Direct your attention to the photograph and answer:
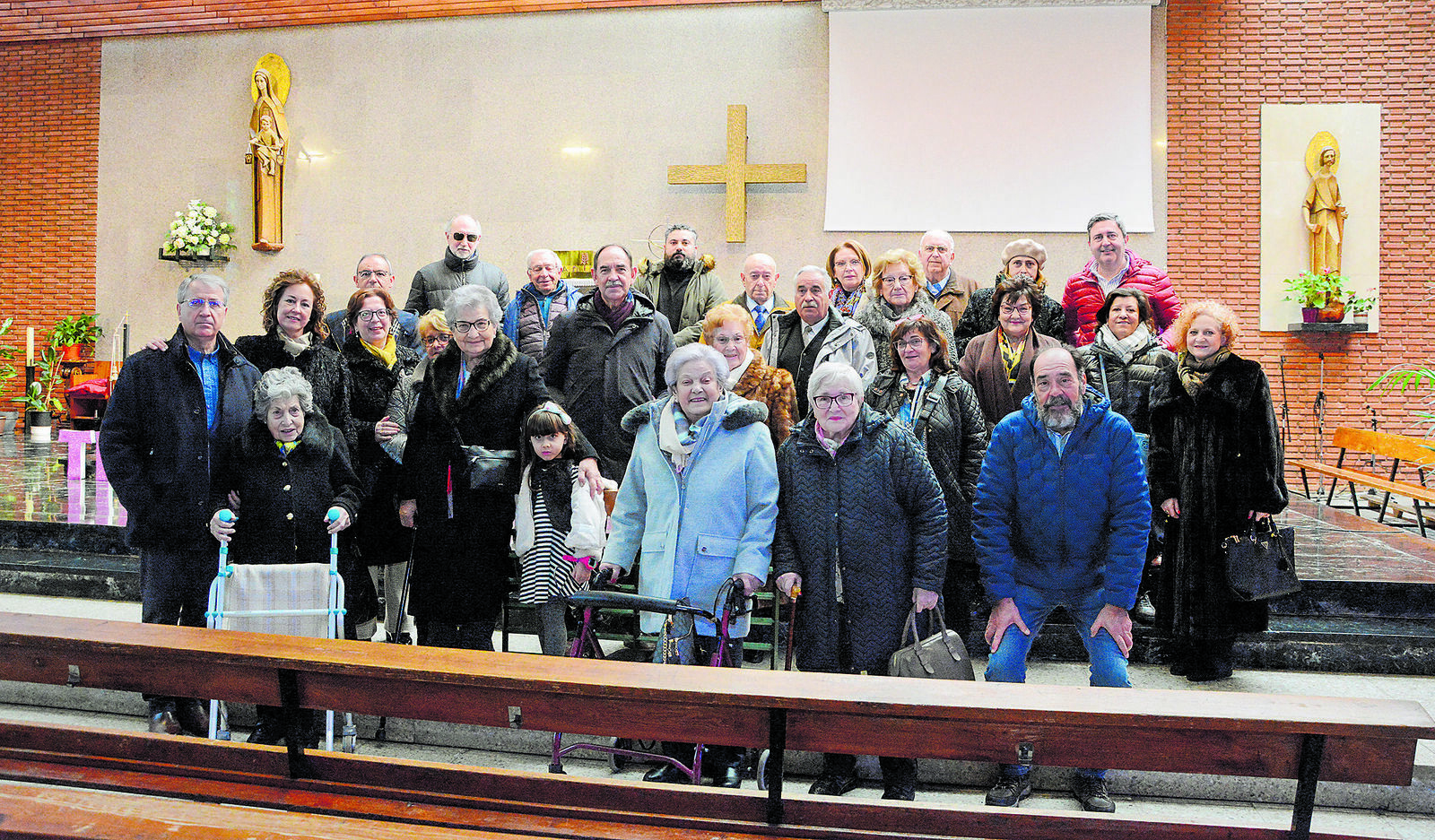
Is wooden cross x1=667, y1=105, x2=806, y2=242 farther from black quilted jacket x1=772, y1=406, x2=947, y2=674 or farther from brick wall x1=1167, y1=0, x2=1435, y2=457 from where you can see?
black quilted jacket x1=772, y1=406, x2=947, y2=674

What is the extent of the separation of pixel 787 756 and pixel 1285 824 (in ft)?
5.00

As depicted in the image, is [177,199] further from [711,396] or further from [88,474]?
[711,396]

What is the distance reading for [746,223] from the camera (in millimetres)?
9750

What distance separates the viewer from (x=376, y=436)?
3.78 metres

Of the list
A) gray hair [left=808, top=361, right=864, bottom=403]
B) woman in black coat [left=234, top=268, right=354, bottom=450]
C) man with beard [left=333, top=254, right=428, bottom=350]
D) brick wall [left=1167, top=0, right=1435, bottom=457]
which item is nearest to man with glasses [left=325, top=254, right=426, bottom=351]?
man with beard [left=333, top=254, right=428, bottom=350]

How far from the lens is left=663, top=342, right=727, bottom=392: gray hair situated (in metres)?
3.16

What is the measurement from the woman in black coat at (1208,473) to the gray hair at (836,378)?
1526 mm

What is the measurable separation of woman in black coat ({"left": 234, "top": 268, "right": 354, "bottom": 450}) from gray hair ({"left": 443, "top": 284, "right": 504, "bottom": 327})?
1.94 ft

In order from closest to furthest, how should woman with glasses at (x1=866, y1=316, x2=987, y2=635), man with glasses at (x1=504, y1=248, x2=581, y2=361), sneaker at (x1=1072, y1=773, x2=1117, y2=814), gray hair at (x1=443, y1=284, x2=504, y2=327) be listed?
sneaker at (x1=1072, y1=773, x2=1117, y2=814) < gray hair at (x1=443, y1=284, x2=504, y2=327) < woman with glasses at (x1=866, y1=316, x2=987, y2=635) < man with glasses at (x1=504, y1=248, x2=581, y2=361)

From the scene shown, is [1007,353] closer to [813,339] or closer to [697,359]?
[813,339]

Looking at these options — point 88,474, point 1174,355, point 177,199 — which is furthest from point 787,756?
point 177,199

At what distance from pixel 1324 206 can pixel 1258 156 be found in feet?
2.45

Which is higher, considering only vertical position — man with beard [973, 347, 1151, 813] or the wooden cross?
Answer: the wooden cross

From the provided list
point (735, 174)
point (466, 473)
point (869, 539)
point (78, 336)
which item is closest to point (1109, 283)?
point (869, 539)
